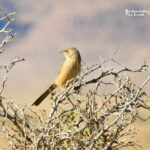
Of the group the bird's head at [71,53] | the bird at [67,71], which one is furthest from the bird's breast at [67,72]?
the bird's head at [71,53]

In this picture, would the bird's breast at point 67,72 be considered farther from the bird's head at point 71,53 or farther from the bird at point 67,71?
the bird's head at point 71,53

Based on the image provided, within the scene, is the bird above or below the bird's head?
below

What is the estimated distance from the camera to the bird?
7614mm

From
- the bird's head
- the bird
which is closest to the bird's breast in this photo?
the bird

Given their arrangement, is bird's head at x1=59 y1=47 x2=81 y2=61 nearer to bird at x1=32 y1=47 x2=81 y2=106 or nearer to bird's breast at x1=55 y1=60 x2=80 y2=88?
bird at x1=32 y1=47 x2=81 y2=106

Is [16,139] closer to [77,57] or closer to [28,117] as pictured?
[28,117]

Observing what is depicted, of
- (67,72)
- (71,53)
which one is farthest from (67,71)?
(71,53)

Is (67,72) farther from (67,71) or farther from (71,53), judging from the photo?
(71,53)

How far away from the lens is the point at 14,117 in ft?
17.0

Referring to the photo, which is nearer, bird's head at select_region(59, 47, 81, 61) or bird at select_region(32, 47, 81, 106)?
bird at select_region(32, 47, 81, 106)

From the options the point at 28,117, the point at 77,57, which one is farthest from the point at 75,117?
the point at 77,57

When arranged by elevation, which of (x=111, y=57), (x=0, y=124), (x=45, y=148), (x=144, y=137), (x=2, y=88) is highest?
(x=111, y=57)

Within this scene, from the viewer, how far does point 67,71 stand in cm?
771

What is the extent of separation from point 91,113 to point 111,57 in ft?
3.38
